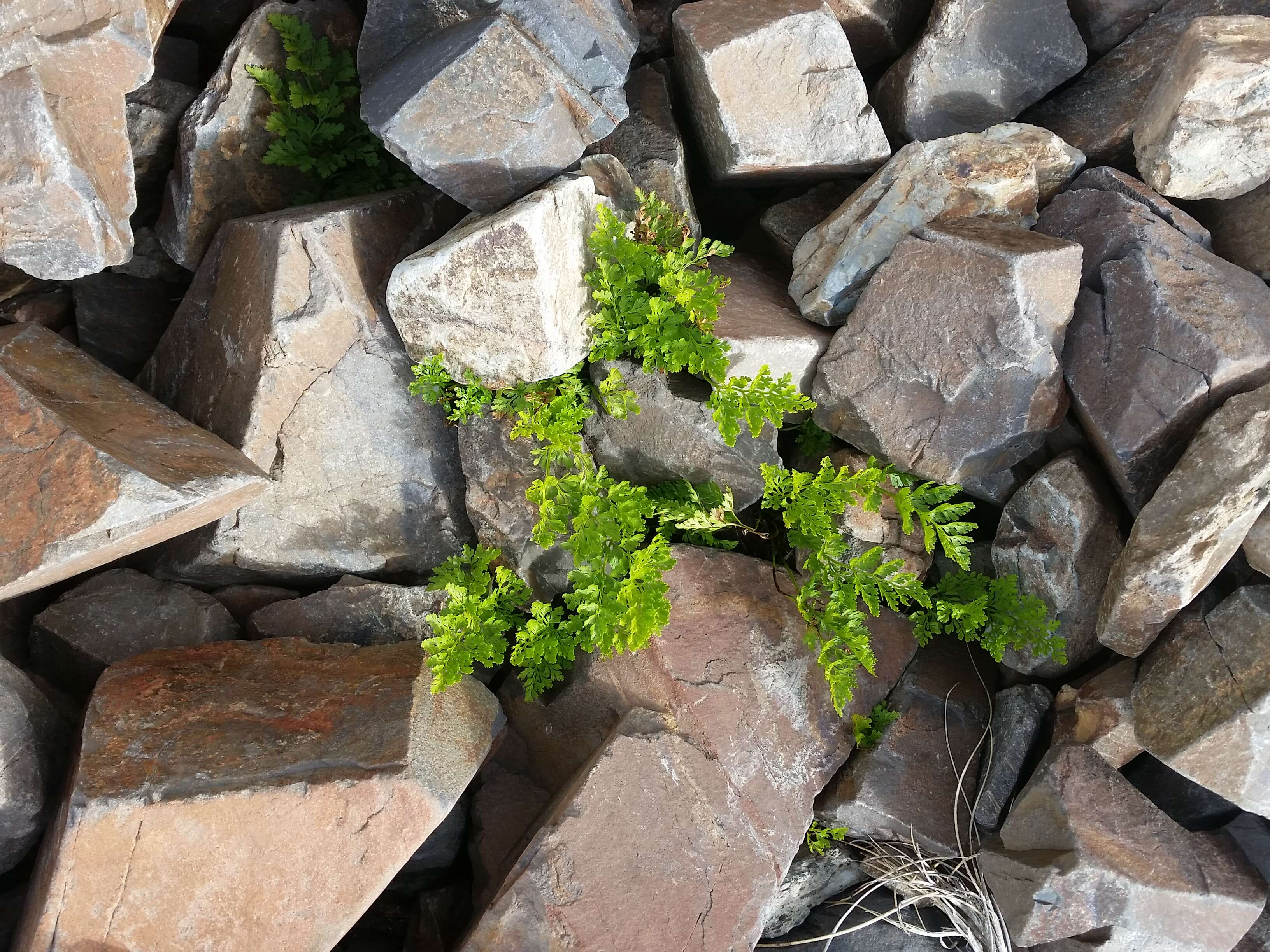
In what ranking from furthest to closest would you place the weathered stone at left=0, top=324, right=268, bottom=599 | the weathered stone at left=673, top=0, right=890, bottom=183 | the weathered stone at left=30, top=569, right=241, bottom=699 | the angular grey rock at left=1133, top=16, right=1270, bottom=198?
the weathered stone at left=30, top=569, right=241, bottom=699
the weathered stone at left=673, top=0, right=890, bottom=183
the angular grey rock at left=1133, top=16, right=1270, bottom=198
the weathered stone at left=0, top=324, right=268, bottom=599

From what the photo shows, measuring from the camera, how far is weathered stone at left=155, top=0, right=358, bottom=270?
361 centimetres

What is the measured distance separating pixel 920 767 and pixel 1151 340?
1.84 meters

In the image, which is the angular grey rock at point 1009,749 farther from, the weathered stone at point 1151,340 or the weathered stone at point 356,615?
the weathered stone at point 356,615

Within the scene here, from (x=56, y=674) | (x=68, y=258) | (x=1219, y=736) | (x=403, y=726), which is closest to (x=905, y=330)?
(x=1219, y=736)

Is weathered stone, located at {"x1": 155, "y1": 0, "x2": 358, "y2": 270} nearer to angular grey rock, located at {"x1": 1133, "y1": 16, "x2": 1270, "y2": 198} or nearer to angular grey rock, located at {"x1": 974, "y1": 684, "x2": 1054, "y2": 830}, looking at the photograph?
angular grey rock, located at {"x1": 1133, "y1": 16, "x2": 1270, "y2": 198}

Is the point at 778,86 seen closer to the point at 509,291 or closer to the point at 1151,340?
the point at 509,291

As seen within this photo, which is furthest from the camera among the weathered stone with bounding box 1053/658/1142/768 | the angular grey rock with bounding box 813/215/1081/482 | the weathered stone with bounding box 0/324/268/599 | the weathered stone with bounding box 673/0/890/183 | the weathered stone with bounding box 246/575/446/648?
the weathered stone with bounding box 246/575/446/648

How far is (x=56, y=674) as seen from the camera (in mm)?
3611

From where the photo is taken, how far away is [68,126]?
295cm

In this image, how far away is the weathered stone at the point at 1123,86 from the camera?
3.59 metres

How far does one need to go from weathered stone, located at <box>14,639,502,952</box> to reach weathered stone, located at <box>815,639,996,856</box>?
1534 mm

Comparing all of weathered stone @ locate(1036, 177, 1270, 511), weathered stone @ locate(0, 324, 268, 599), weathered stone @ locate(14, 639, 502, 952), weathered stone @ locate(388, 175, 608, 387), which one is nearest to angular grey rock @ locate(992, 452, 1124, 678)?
weathered stone @ locate(1036, 177, 1270, 511)

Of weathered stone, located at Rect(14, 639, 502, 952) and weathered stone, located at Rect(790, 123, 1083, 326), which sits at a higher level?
weathered stone, located at Rect(790, 123, 1083, 326)

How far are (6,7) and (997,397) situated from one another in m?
3.55
